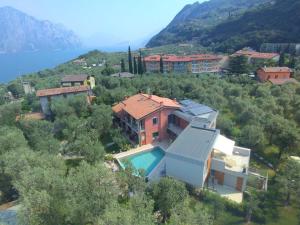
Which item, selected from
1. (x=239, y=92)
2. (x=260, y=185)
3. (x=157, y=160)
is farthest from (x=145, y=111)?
(x=239, y=92)

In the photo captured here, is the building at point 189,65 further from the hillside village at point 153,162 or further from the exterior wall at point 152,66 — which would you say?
the hillside village at point 153,162

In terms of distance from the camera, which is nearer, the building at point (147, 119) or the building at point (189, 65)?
the building at point (147, 119)

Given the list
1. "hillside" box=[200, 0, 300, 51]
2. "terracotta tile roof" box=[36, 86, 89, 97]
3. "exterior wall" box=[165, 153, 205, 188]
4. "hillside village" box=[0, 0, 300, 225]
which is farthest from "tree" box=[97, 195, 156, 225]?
"hillside" box=[200, 0, 300, 51]

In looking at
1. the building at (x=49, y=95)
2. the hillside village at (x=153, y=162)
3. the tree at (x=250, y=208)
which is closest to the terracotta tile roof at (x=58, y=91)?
the building at (x=49, y=95)

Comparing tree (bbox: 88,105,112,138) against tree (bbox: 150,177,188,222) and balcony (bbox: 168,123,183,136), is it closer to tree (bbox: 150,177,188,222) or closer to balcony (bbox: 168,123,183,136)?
balcony (bbox: 168,123,183,136)

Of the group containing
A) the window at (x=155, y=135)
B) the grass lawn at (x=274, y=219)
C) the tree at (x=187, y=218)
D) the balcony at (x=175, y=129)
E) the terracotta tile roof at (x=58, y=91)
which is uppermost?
the terracotta tile roof at (x=58, y=91)

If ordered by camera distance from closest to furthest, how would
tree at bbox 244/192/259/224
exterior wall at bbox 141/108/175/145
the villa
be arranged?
tree at bbox 244/192/259/224
the villa
exterior wall at bbox 141/108/175/145
